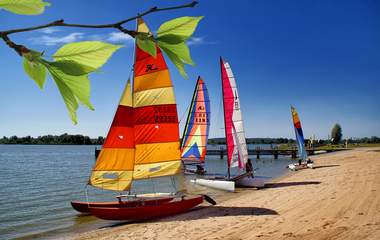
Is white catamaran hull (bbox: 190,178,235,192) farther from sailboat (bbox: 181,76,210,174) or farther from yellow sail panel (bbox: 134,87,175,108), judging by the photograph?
yellow sail panel (bbox: 134,87,175,108)

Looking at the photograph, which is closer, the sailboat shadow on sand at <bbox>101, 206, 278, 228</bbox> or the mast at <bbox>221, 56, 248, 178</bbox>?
the sailboat shadow on sand at <bbox>101, 206, 278, 228</bbox>

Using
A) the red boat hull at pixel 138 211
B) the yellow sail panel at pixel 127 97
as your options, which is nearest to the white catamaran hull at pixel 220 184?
the red boat hull at pixel 138 211

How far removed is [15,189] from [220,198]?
687 inches

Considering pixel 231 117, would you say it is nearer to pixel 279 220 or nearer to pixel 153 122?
pixel 153 122

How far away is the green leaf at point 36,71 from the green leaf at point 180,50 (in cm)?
20

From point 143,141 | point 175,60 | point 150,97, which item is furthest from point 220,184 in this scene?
point 175,60

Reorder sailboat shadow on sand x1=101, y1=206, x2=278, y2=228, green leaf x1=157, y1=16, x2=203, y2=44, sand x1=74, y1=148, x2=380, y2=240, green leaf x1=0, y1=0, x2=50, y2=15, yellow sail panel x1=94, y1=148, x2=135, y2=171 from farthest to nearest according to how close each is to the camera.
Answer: yellow sail panel x1=94, y1=148, x2=135, y2=171 < sailboat shadow on sand x1=101, y1=206, x2=278, y2=228 < sand x1=74, y1=148, x2=380, y2=240 < green leaf x1=157, y1=16, x2=203, y2=44 < green leaf x1=0, y1=0, x2=50, y2=15

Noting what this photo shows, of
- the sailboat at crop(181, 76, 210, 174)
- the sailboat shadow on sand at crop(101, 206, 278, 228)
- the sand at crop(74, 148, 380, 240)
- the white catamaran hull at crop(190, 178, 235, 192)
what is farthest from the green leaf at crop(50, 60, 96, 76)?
the sailboat at crop(181, 76, 210, 174)

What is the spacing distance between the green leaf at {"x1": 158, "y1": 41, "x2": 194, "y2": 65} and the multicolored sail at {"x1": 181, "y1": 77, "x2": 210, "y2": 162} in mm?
26820

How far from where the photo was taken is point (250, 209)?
1359 cm

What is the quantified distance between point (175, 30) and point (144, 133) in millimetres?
13763

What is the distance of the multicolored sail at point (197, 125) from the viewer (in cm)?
2747

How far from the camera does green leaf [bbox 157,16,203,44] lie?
57 cm

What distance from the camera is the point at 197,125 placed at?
2777 cm
